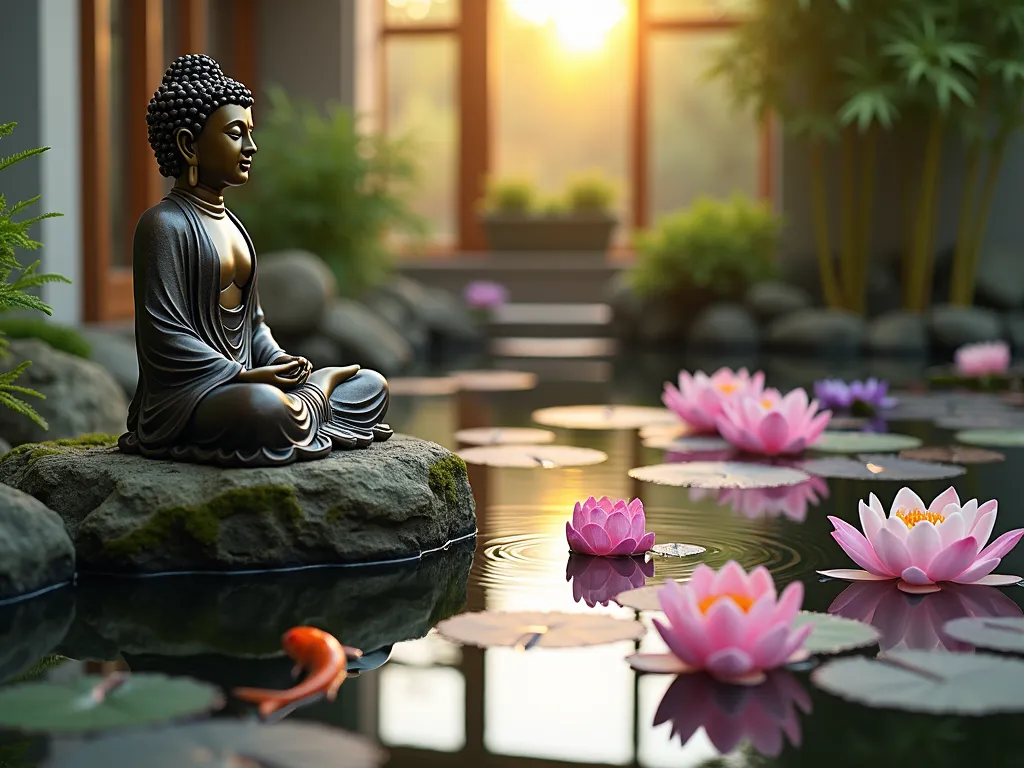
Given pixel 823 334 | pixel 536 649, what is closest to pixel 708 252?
pixel 823 334

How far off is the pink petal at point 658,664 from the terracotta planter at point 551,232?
8.58 meters

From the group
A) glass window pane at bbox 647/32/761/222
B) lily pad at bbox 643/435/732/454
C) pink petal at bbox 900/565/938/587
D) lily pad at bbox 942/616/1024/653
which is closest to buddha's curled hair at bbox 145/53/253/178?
pink petal at bbox 900/565/938/587

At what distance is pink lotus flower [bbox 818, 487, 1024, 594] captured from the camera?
7.23 feet

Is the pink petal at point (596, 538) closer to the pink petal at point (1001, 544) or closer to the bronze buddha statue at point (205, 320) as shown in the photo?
the bronze buddha statue at point (205, 320)

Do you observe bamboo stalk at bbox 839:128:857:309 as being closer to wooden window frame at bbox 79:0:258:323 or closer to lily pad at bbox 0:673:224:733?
wooden window frame at bbox 79:0:258:323

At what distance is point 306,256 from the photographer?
700cm

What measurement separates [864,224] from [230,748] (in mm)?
7147

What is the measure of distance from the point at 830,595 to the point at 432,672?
0.73 metres

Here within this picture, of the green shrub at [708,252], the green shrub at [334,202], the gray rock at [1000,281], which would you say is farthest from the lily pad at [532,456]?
the gray rock at [1000,281]

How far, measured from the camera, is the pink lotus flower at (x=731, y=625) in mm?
1710

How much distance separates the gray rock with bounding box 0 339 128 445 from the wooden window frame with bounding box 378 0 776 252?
8153mm

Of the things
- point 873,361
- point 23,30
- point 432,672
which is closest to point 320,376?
point 432,672

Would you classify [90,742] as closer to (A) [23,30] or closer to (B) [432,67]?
(A) [23,30]

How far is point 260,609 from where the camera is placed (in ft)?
7.02
